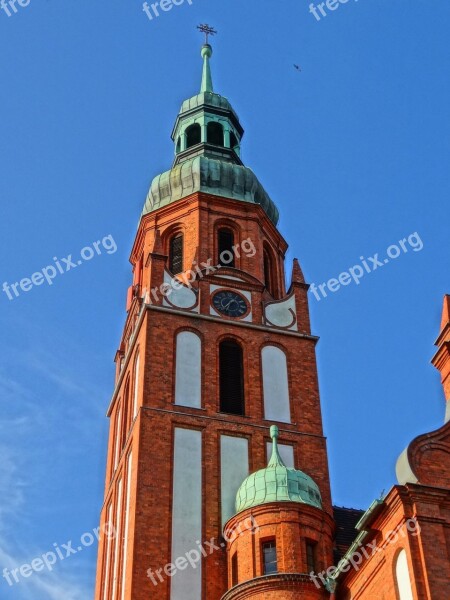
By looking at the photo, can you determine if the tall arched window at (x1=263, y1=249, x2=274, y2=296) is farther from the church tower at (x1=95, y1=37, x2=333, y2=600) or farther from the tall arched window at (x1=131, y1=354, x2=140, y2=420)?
the tall arched window at (x1=131, y1=354, x2=140, y2=420)

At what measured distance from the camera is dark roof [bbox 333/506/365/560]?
1298 inches

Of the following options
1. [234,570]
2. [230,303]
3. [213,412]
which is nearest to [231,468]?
[213,412]

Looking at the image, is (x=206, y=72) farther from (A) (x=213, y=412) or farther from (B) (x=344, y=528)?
(B) (x=344, y=528)

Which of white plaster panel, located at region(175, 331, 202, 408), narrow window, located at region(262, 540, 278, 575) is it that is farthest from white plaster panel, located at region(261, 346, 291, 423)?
narrow window, located at region(262, 540, 278, 575)

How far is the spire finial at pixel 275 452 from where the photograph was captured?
3312 cm

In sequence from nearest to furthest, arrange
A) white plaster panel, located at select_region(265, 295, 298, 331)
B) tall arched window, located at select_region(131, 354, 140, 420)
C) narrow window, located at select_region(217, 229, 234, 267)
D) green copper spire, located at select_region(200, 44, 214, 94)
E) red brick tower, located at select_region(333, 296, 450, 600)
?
1. red brick tower, located at select_region(333, 296, 450, 600)
2. tall arched window, located at select_region(131, 354, 140, 420)
3. white plaster panel, located at select_region(265, 295, 298, 331)
4. narrow window, located at select_region(217, 229, 234, 267)
5. green copper spire, located at select_region(200, 44, 214, 94)

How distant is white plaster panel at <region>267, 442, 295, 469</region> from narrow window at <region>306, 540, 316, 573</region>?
473 cm

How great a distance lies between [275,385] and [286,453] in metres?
2.86

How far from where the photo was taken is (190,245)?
4269cm

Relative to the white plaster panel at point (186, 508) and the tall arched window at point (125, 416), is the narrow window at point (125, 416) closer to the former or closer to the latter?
the tall arched window at point (125, 416)

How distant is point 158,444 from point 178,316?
5605 millimetres

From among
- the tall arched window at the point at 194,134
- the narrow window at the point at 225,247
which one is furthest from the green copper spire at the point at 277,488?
the tall arched window at the point at 194,134

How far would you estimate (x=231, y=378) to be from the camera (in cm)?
3831

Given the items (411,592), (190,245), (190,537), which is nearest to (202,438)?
(190,537)
